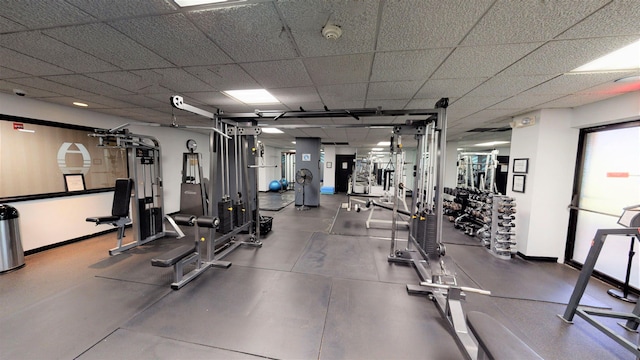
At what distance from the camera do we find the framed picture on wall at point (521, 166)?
3.65m

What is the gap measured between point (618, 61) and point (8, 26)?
5.14 m

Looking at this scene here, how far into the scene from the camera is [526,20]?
138 centimetres

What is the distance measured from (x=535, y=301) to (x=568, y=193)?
2.24m

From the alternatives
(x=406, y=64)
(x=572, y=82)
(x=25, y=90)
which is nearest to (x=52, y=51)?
(x=25, y=90)

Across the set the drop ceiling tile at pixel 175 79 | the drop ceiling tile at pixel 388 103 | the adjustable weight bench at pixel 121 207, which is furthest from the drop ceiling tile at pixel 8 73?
the drop ceiling tile at pixel 388 103

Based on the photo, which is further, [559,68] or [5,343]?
[559,68]

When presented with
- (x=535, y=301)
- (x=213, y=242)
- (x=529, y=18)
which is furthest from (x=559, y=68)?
(x=213, y=242)

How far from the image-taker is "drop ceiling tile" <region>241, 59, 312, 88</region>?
209 centimetres

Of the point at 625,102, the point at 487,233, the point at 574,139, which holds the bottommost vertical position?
the point at 487,233

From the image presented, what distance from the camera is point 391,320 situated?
2111 millimetres

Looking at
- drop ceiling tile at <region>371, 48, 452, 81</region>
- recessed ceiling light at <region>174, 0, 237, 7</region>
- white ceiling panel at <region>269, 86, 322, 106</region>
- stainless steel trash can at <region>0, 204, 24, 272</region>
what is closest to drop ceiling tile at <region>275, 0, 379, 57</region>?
drop ceiling tile at <region>371, 48, 452, 81</region>

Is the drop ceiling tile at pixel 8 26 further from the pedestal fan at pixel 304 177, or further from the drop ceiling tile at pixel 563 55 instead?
the pedestal fan at pixel 304 177

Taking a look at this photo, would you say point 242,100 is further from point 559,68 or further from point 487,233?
point 487,233

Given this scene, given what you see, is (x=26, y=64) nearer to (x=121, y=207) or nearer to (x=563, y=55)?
(x=121, y=207)
